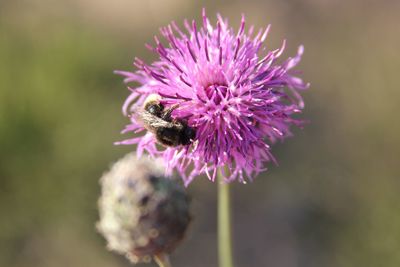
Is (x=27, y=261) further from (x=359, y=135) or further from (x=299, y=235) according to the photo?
(x=359, y=135)

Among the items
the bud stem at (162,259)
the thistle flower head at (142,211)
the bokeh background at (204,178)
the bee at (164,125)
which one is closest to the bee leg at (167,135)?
the bee at (164,125)

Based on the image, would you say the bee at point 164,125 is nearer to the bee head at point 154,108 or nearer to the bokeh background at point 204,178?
the bee head at point 154,108

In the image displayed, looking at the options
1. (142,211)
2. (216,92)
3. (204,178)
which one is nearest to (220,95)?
(216,92)

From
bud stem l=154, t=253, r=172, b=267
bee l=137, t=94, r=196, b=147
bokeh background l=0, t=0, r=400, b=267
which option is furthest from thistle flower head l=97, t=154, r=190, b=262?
bokeh background l=0, t=0, r=400, b=267

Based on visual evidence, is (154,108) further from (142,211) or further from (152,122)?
(142,211)

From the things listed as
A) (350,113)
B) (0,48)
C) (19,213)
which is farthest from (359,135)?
(0,48)

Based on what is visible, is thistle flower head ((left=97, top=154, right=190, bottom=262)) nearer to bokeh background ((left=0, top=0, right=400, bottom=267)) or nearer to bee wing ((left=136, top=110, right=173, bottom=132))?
bee wing ((left=136, top=110, right=173, bottom=132))
